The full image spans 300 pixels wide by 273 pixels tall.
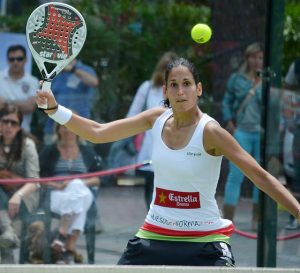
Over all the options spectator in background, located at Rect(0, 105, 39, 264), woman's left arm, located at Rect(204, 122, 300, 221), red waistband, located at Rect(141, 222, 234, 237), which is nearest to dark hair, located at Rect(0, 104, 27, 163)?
spectator in background, located at Rect(0, 105, 39, 264)

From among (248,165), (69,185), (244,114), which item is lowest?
(69,185)

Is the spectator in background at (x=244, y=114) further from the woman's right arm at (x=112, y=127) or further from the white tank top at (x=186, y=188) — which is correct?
the white tank top at (x=186, y=188)

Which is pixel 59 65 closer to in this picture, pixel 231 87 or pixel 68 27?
pixel 68 27

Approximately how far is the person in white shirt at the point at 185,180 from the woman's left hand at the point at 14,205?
8.50 ft

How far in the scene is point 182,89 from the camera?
5.47m

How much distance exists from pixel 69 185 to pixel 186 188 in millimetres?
2912

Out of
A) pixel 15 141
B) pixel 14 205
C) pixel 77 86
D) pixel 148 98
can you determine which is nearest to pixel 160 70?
pixel 148 98

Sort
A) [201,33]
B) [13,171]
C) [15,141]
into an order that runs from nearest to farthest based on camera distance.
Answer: [201,33], [13,171], [15,141]

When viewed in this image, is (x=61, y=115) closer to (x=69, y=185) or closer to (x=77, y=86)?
(x=69, y=185)

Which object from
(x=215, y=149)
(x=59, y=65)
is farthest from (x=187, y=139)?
(x=59, y=65)

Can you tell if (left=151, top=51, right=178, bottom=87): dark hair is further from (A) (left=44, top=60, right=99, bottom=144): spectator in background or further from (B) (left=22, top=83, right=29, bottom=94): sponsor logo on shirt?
(B) (left=22, top=83, right=29, bottom=94): sponsor logo on shirt

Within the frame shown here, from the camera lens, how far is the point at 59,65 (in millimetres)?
5316

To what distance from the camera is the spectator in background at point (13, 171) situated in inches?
313

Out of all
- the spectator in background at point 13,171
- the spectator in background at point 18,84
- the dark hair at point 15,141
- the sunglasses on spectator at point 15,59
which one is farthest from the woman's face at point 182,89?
the sunglasses on spectator at point 15,59
